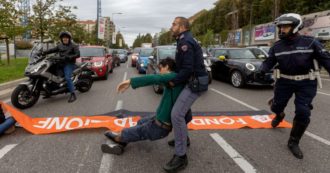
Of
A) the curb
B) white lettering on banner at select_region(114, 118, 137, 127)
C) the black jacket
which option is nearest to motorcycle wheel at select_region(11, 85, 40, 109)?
the black jacket

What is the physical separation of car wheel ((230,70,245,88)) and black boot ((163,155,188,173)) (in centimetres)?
682

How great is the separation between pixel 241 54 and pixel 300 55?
7366 millimetres

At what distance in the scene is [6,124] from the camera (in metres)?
4.44

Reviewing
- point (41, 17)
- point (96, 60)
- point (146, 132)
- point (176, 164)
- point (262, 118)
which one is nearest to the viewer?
point (176, 164)

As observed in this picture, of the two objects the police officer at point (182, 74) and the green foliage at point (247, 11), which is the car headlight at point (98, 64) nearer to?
the police officer at point (182, 74)

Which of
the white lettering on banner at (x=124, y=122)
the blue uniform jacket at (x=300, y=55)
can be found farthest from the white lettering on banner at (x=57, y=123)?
the blue uniform jacket at (x=300, y=55)

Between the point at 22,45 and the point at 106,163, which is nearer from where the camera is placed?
the point at 106,163

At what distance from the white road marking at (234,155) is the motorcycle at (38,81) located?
455 centimetres

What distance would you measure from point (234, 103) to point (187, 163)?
4.01 m

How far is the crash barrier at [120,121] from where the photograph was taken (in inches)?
188

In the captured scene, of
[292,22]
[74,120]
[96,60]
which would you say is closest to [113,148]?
[74,120]

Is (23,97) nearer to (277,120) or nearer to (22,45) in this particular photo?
(277,120)

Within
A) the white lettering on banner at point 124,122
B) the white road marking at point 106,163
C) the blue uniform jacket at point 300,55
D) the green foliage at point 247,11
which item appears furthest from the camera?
the green foliage at point 247,11

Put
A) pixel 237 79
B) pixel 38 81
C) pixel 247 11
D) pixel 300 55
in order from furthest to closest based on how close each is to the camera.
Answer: pixel 247 11 < pixel 237 79 < pixel 38 81 < pixel 300 55
